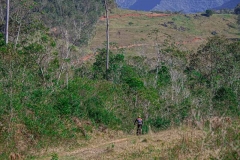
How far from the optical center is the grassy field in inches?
2228

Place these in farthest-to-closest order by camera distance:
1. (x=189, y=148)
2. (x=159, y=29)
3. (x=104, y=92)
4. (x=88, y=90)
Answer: (x=159, y=29) → (x=104, y=92) → (x=88, y=90) → (x=189, y=148)

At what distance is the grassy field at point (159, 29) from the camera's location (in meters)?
56.6

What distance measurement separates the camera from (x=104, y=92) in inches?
750

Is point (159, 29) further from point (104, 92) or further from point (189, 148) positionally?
point (189, 148)

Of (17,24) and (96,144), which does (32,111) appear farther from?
(17,24)

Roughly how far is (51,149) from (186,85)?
51.9 ft

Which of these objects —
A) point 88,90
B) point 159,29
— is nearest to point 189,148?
point 88,90

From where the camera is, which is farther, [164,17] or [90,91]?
[164,17]

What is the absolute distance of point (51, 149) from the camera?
13891 millimetres

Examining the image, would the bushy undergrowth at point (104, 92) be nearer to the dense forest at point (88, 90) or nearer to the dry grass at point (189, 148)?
the dense forest at point (88, 90)

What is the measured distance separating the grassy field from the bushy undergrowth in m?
22.5

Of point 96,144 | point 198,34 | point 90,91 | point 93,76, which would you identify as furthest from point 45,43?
point 198,34

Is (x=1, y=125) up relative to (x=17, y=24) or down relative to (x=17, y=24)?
down

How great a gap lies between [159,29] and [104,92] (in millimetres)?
47089
